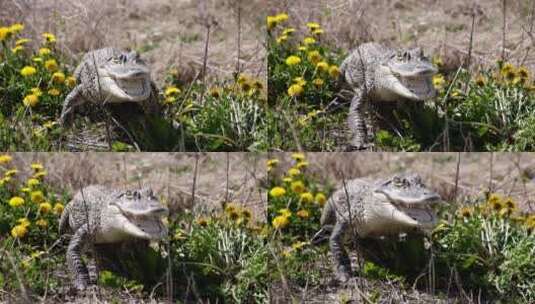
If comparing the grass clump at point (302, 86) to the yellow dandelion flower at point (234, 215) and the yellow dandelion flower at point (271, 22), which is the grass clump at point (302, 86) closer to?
the yellow dandelion flower at point (271, 22)

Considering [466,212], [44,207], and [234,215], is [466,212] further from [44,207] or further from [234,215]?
[44,207]

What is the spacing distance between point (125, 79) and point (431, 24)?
3.24m

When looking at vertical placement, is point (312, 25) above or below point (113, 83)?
above

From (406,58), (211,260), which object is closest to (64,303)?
(211,260)

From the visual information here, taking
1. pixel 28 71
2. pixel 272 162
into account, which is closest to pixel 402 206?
pixel 272 162

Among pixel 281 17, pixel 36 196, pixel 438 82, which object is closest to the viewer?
pixel 36 196

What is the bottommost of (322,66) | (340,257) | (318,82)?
(340,257)

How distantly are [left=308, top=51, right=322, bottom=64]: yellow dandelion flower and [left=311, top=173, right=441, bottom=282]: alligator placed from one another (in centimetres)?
104

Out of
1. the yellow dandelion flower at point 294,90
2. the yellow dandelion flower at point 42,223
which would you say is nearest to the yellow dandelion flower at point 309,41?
the yellow dandelion flower at point 294,90

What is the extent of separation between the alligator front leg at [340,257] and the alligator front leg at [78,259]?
1.84 m

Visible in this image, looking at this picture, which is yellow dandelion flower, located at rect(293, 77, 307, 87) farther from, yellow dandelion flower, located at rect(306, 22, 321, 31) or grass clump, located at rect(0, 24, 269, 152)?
yellow dandelion flower, located at rect(306, 22, 321, 31)

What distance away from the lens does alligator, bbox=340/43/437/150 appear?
8398mm

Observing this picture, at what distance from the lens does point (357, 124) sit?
8688mm

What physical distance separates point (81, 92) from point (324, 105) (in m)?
1.94
